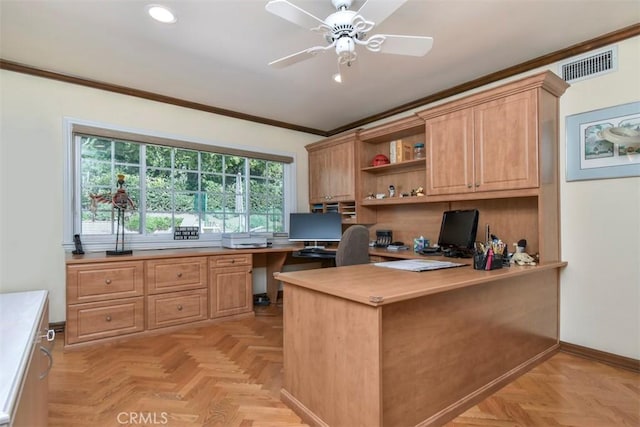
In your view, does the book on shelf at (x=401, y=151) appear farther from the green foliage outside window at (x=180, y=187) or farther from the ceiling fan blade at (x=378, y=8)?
the ceiling fan blade at (x=378, y=8)

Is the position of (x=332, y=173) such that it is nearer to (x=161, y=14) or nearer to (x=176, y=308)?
(x=176, y=308)

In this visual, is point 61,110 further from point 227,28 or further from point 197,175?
point 227,28

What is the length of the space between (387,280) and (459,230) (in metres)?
1.49

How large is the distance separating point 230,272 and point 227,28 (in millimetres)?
2288

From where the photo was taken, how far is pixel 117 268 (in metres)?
2.88

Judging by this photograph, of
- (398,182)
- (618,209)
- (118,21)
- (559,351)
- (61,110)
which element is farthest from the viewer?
(398,182)

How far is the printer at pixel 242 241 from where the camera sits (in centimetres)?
368

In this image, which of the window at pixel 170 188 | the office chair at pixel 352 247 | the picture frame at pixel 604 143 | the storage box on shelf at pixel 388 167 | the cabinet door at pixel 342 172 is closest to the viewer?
the picture frame at pixel 604 143

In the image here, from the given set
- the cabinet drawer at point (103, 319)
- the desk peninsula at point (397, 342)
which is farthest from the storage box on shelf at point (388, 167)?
the cabinet drawer at point (103, 319)

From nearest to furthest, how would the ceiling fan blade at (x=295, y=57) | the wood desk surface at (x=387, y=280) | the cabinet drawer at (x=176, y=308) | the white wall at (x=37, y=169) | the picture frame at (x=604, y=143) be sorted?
the wood desk surface at (x=387, y=280) → the ceiling fan blade at (x=295, y=57) → the picture frame at (x=604, y=143) → the white wall at (x=37, y=169) → the cabinet drawer at (x=176, y=308)

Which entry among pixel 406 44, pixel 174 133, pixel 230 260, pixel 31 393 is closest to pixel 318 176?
pixel 230 260

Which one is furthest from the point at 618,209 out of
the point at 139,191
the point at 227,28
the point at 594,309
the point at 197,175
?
the point at 139,191

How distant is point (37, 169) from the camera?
2.97 meters

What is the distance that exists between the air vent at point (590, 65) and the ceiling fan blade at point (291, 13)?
2148 millimetres
